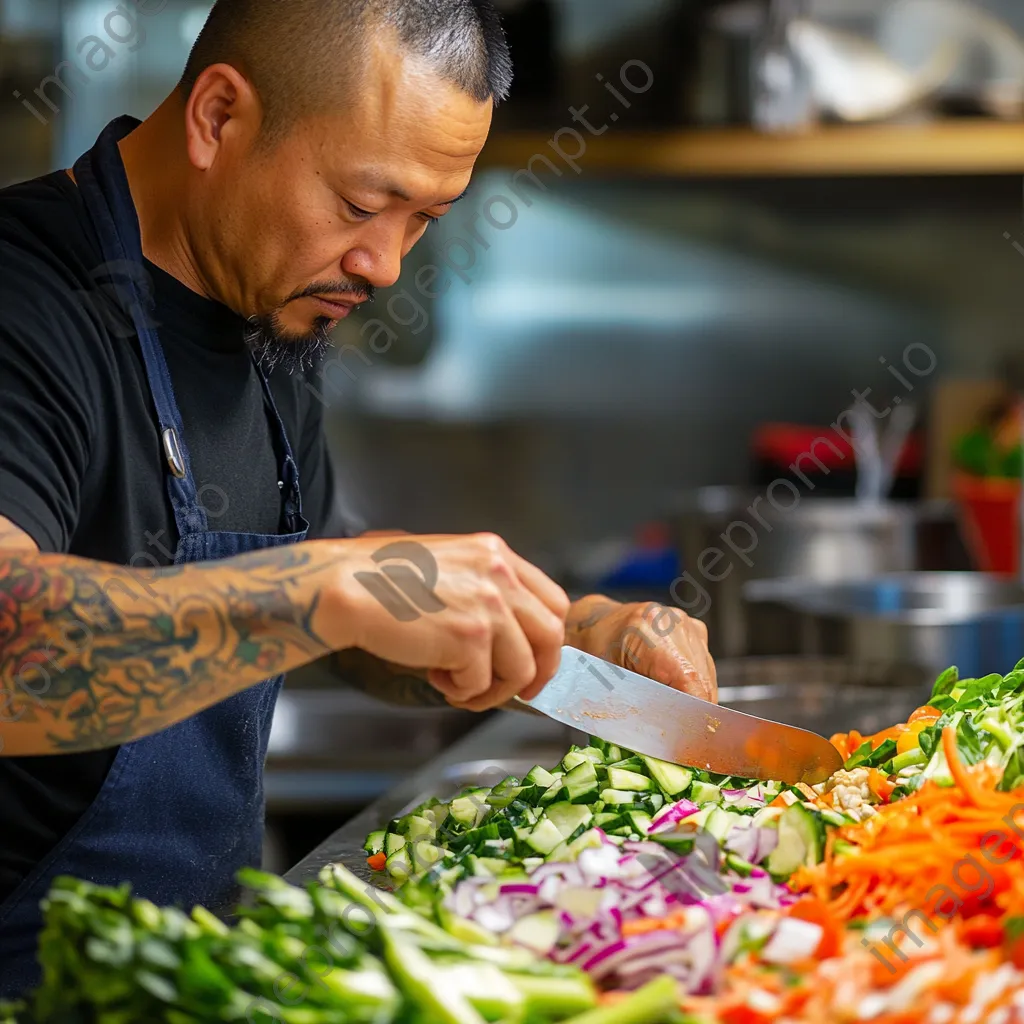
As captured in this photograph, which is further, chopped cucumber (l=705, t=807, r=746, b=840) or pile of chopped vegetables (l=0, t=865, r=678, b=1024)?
chopped cucumber (l=705, t=807, r=746, b=840)

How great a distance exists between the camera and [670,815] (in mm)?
1398

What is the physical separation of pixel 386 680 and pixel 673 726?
0.55 m

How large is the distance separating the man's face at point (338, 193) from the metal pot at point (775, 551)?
6.09ft

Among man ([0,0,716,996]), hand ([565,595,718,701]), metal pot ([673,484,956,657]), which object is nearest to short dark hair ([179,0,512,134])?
man ([0,0,716,996])

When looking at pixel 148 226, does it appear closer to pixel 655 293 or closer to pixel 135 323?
pixel 135 323

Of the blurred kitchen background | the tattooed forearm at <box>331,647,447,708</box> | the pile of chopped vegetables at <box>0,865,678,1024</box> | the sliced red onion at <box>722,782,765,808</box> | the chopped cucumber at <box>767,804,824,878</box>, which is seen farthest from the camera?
the blurred kitchen background

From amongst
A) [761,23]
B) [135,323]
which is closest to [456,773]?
[135,323]

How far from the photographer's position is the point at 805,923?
1.07m

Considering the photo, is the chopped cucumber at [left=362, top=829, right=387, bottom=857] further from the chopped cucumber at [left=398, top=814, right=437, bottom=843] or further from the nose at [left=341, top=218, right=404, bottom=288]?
the nose at [left=341, top=218, right=404, bottom=288]

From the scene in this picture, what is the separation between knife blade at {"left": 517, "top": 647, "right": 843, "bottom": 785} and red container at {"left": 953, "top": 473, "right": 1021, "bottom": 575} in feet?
8.66

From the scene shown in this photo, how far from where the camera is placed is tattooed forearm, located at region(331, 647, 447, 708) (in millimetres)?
1837

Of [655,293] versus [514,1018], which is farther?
[655,293]

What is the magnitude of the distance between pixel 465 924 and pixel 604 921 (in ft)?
0.37

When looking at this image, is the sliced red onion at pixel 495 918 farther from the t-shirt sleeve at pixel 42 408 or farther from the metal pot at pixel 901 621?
the metal pot at pixel 901 621
